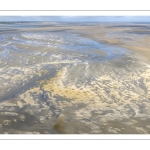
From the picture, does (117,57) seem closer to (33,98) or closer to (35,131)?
(33,98)

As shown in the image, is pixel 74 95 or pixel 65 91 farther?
pixel 65 91

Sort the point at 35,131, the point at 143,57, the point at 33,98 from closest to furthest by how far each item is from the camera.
Result: 1. the point at 35,131
2. the point at 33,98
3. the point at 143,57

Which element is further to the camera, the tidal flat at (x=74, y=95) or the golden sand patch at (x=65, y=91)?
the golden sand patch at (x=65, y=91)

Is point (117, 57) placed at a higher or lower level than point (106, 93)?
higher

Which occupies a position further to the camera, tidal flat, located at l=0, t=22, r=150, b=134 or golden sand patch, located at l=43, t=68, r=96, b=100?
golden sand patch, located at l=43, t=68, r=96, b=100
